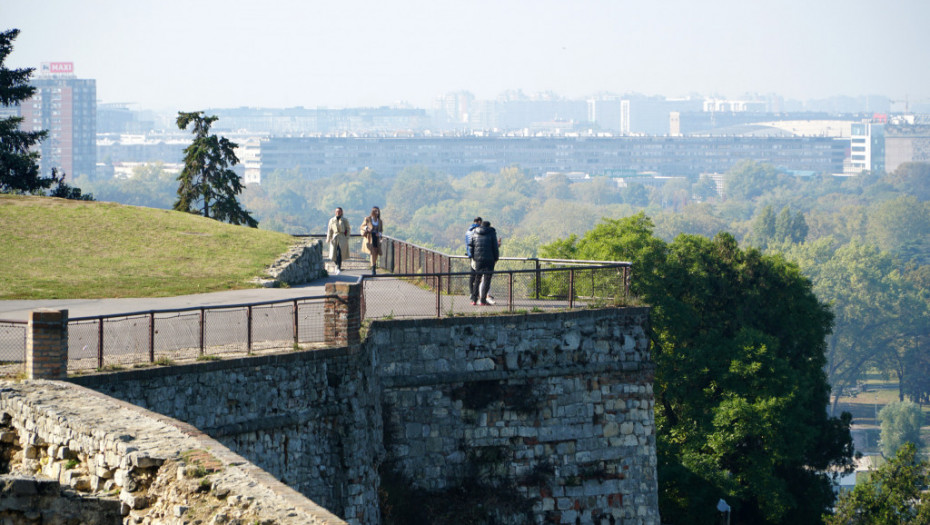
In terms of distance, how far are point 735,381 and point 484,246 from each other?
17.6 meters

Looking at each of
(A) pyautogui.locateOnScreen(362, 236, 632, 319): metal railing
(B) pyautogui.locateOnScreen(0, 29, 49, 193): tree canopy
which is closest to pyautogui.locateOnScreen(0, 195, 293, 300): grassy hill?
(A) pyautogui.locateOnScreen(362, 236, 632, 319): metal railing

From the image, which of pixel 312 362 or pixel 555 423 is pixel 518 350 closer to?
pixel 555 423

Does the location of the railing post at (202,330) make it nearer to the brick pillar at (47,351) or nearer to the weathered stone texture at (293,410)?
the weathered stone texture at (293,410)

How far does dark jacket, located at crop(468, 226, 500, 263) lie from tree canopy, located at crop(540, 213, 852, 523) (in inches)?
605

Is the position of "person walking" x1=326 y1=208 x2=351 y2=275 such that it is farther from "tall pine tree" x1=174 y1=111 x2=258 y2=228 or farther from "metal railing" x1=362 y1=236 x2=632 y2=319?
"tall pine tree" x1=174 y1=111 x2=258 y2=228

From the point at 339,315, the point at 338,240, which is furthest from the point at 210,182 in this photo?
the point at 339,315

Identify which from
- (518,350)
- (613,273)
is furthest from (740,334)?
(518,350)

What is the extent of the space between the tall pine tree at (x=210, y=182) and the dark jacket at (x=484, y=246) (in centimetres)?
2127

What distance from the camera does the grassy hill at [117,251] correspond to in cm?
2516

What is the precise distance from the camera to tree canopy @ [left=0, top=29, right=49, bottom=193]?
43562 mm

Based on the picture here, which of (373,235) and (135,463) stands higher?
(373,235)

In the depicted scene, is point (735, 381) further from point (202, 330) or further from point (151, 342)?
point (151, 342)

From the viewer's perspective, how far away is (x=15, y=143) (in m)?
45.8

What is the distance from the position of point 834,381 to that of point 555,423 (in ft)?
397
